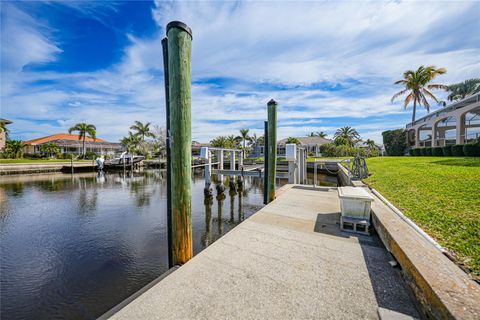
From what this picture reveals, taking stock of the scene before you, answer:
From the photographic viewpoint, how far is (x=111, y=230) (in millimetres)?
6641

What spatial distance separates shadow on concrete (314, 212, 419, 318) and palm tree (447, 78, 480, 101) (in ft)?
161

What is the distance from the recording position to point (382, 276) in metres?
2.44

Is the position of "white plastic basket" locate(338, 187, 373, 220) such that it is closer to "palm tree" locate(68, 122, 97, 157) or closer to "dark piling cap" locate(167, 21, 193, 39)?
"dark piling cap" locate(167, 21, 193, 39)

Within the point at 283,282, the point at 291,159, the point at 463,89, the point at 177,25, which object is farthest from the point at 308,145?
the point at 283,282

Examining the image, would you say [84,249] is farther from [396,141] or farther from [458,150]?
[396,141]

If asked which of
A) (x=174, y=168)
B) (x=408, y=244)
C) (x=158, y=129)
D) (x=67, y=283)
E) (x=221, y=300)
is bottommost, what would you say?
(x=67, y=283)

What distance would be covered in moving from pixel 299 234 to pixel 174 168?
2.39m

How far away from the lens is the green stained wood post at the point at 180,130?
9.75 feet

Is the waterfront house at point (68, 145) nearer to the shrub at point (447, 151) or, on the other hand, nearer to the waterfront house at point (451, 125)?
the shrub at point (447, 151)

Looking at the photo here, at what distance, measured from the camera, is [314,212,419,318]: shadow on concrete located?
199 cm

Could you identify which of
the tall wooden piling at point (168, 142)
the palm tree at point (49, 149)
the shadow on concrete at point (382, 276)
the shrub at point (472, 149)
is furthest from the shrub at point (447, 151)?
the palm tree at point (49, 149)

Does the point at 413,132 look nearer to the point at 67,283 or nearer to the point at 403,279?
the point at 403,279

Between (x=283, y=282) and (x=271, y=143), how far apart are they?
16.3ft

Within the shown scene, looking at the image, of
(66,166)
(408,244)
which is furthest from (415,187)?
(66,166)
